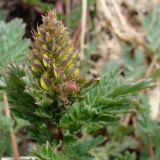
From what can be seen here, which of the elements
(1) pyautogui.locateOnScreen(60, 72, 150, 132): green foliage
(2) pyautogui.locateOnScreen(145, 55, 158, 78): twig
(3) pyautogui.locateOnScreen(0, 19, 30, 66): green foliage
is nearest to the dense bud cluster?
(1) pyautogui.locateOnScreen(60, 72, 150, 132): green foliage

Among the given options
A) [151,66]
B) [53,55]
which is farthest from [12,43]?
[151,66]

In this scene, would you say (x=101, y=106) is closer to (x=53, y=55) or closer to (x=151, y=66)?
(x=53, y=55)

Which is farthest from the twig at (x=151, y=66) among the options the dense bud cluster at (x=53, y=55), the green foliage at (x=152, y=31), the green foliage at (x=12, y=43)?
the dense bud cluster at (x=53, y=55)

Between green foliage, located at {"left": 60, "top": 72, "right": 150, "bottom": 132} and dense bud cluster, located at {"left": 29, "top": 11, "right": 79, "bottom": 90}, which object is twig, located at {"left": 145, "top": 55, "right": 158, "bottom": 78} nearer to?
green foliage, located at {"left": 60, "top": 72, "right": 150, "bottom": 132}

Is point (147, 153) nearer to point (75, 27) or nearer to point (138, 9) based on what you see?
point (75, 27)

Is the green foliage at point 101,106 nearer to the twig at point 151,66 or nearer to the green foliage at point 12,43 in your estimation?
the green foliage at point 12,43

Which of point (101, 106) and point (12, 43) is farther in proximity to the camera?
point (12, 43)
